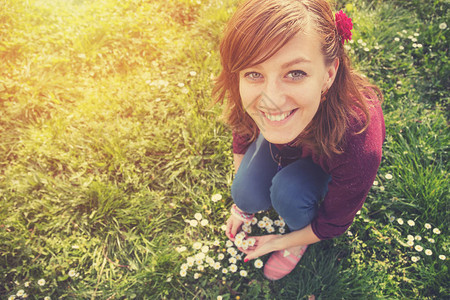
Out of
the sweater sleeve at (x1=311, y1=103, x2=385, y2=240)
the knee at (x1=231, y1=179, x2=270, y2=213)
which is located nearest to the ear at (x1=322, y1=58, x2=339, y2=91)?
the sweater sleeve at (x1=311, y1=103, x2=385, y2=240)

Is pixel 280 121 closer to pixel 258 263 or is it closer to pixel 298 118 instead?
pixel 298 118

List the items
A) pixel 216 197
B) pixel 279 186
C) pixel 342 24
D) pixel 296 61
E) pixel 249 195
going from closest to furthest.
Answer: pixel 296 61 < pixel 342 24 < pixel 279 186 < pixel 249 195 < pixel 216 197

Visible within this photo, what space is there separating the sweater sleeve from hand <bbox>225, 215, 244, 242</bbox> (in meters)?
0.63

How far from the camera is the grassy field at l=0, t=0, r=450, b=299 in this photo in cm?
204

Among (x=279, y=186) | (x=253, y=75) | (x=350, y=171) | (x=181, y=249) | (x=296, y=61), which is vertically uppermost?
(x=296, y=61)

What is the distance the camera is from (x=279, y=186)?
182 cm

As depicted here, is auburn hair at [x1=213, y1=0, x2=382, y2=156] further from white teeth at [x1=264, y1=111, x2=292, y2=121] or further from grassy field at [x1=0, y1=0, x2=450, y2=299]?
grassy field at [x1=0, y1=0, x2=450, y2=299]

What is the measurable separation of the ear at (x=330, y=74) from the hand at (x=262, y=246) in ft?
3.39

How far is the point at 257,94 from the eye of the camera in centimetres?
134

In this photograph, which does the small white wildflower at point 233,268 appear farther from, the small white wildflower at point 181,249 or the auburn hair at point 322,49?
the auburn hair at point 322,49

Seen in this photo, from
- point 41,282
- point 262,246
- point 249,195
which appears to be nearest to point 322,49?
point 249,195

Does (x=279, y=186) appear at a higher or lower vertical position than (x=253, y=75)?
lower

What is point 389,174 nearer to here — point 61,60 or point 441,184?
point 441,184

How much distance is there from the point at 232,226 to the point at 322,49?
4.33 feet
